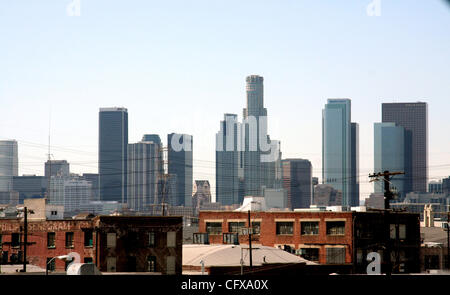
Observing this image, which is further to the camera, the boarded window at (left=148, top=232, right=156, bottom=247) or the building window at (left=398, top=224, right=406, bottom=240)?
the building window at (left=398, top=224, right=406, bottom=240)

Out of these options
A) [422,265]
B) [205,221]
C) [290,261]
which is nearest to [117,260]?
[290,261]

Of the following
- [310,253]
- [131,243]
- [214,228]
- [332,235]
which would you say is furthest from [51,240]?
[332,235]

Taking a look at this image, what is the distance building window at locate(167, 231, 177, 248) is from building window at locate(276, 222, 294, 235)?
26.2m

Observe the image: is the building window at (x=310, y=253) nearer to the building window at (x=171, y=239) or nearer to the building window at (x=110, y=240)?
the building window at (x=171, y=239)

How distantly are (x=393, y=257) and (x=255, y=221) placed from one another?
23.1 m

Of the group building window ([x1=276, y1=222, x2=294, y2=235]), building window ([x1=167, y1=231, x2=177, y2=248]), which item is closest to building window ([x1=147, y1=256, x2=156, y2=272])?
building window ([x1=167, y1=231, x2=177, y2=248])

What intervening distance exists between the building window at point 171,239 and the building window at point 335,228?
29.9 meters

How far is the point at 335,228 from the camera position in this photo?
124875 millimetres

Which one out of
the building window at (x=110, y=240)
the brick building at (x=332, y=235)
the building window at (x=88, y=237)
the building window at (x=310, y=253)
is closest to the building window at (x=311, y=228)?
the brick building at (x=332, y=235)

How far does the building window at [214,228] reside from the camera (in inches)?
5245

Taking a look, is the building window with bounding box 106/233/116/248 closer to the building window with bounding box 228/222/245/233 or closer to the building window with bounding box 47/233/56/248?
the building window with bounding box 47/233/56/248

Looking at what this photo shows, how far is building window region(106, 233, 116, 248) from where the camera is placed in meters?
105
